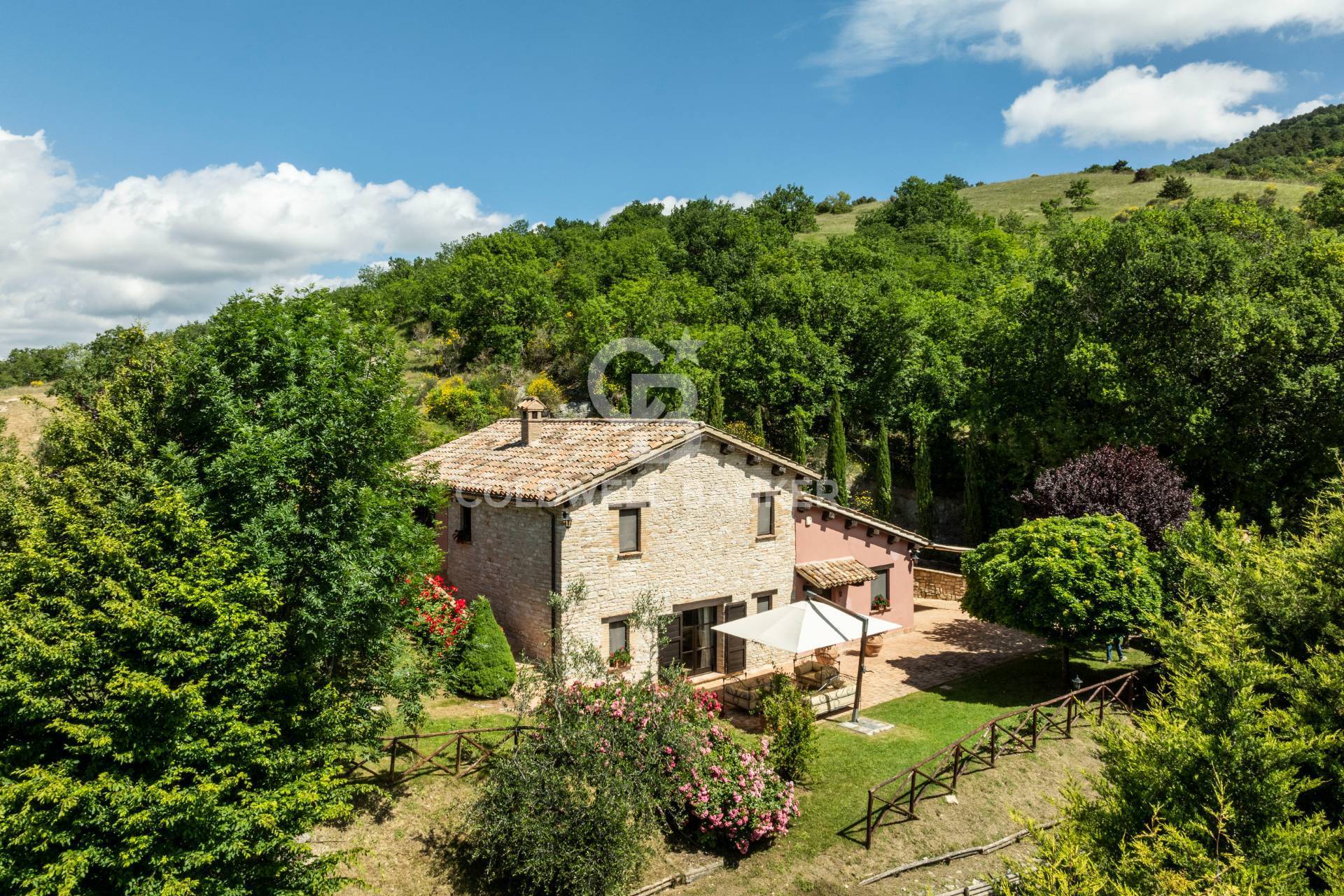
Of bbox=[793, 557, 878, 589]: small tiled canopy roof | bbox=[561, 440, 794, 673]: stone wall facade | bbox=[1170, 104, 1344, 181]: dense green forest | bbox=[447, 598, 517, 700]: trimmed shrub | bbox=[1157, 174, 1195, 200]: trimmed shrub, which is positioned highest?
bbox=[1170, 104, 1344, 181]: dense green forest

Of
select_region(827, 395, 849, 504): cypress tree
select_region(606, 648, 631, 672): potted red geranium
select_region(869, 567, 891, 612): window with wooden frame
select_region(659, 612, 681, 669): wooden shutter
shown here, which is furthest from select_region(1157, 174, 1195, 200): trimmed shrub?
select_region(606, 648, 631, 672): potted red geranium

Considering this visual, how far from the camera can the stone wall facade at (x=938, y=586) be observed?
30.6 m

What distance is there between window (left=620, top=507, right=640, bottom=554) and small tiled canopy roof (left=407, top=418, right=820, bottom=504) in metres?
1.26

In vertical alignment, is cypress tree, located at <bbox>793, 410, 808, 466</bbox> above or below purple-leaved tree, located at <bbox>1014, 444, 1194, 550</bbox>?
above

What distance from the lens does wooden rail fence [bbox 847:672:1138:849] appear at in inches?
548

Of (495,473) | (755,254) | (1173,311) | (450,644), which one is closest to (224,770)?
(450,644)

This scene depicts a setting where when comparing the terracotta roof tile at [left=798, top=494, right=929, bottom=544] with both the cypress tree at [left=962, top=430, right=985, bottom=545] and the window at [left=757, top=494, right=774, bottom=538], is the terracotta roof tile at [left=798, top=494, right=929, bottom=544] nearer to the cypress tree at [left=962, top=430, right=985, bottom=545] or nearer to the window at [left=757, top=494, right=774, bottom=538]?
the window at [left=757, top=494, right=774, bottom=538]

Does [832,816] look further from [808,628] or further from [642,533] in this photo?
[642,533]

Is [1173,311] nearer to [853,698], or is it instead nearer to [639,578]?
[853,698]

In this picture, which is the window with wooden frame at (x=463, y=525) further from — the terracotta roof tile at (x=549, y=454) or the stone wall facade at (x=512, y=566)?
the terracotta roof tile at (x=549, y=454)

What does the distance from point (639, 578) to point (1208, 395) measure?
24475mm

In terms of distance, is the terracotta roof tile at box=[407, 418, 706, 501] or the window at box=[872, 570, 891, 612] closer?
the terracotta roof tile at box=[407, 418, 706, 501]

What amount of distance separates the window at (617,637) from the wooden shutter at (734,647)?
3075mm

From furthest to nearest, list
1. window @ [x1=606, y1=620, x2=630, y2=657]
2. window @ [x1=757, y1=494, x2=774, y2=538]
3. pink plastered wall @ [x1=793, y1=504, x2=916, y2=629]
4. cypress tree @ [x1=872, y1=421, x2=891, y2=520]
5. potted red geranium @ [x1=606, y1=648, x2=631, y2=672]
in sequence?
cypress tree @ [x1=872, y1=421, x2=891, y2=520] < pink plastered wall @ [x1=793, y1=504, x2=916, y2=629] < window @ [x1=757, y1=494, x2=774, y2=538] < window @ [x1=606, y1=620, x2=630, y2=657] < potted red geranium @ [x1=606, y1=648, x2=631, y2=672]
